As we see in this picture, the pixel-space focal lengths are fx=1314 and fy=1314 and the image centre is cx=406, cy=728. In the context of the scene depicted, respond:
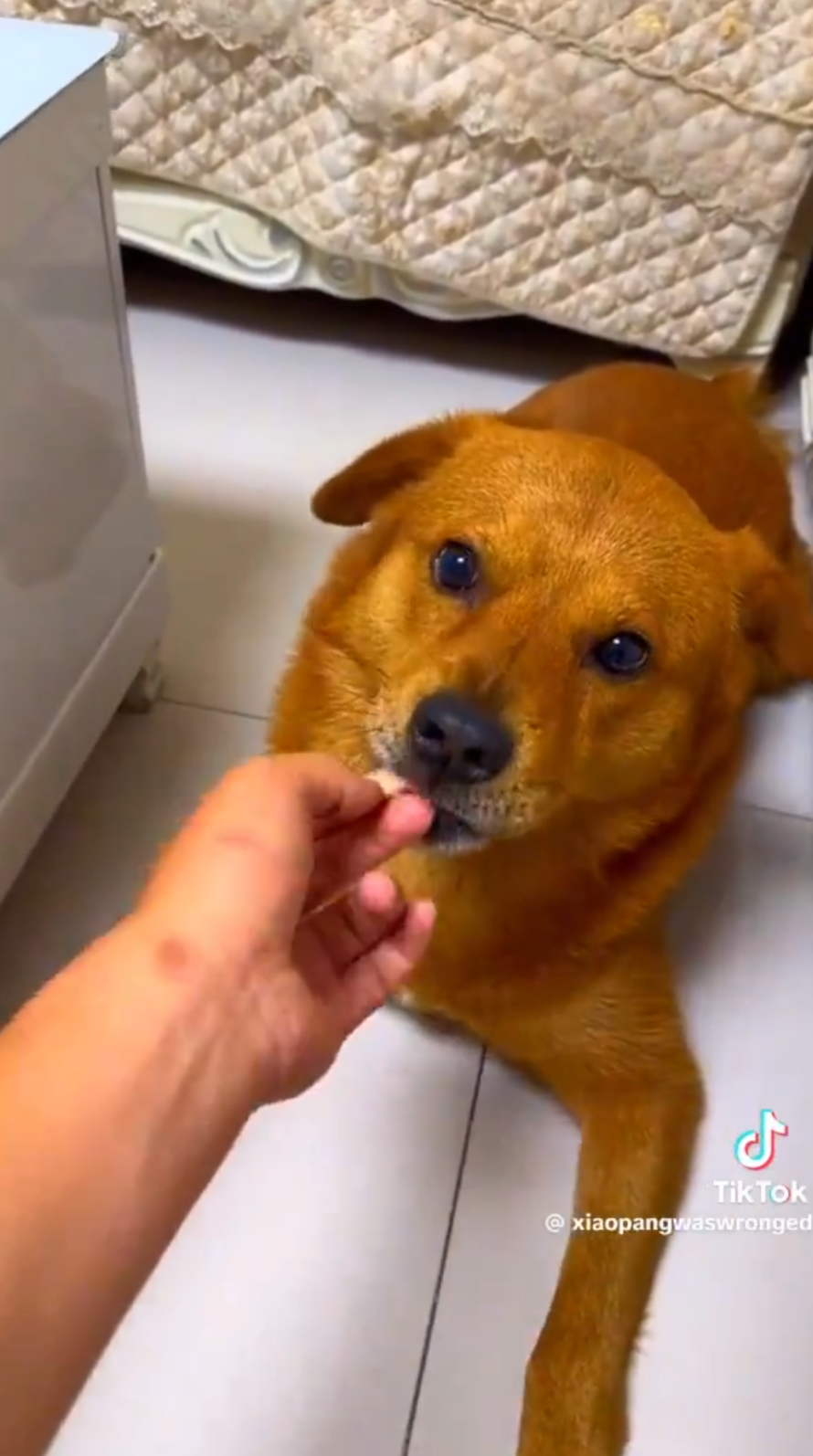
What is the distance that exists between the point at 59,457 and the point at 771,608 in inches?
22.6

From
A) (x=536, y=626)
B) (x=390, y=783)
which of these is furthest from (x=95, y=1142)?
(x=536, y=626)

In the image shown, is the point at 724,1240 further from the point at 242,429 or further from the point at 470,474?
the point at 242,429

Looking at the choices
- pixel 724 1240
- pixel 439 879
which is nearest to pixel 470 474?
pixel 439 879

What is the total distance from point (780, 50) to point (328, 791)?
3.89 feet

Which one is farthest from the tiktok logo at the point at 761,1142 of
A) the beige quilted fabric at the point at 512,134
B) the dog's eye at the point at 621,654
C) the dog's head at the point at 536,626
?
the beige quilted fabric at the point at 512,134

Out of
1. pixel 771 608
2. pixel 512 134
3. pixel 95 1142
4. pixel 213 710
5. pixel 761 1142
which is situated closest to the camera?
pixel 95 1142

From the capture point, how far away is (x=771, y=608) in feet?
3.36

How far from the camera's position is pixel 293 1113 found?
1.11 m

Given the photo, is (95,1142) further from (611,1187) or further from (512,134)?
(512,134)

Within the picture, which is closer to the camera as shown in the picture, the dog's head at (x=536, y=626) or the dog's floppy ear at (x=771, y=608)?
the dog's head at (x=536, y=626)

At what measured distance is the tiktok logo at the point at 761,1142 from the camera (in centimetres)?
112

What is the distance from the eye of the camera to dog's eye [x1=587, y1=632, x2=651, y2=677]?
0.93 m

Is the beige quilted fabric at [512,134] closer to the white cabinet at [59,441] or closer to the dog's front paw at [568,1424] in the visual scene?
the white cabinet at [59,441]

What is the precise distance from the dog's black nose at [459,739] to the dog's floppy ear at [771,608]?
272 mm
